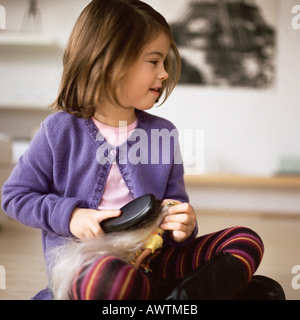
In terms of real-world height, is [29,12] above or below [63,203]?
above

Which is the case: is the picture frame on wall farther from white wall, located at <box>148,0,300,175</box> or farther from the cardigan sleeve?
the cardigan sleeve

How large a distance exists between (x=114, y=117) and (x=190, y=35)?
1447mm

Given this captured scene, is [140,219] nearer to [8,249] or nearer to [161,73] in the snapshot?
[161,73]

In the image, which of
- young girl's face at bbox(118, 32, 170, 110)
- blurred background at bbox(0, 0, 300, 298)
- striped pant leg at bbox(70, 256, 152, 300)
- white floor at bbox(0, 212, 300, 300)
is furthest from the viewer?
blurred background at bbox(0, 0, 300, 298)

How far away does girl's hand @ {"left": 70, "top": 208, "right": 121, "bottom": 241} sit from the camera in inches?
19.4

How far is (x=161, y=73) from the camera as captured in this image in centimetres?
57

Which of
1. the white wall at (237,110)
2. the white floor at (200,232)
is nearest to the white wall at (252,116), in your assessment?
the white wall at (237,110)

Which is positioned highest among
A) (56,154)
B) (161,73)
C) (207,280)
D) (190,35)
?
(190,35)

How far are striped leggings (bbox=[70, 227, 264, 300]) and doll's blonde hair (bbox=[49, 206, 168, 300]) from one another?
12 mm

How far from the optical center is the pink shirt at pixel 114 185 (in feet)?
1.91

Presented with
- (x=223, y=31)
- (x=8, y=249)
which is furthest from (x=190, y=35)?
(x=8, y=249)

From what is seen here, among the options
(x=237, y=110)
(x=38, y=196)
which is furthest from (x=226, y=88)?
(x=38, y=196)

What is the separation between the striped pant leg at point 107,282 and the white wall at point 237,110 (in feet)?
4.70

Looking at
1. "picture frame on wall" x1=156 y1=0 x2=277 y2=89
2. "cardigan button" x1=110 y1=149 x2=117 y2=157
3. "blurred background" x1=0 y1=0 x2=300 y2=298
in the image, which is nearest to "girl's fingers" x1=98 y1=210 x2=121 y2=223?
"cardigan button" x1=110 y1=149 x2=117 y2=157
